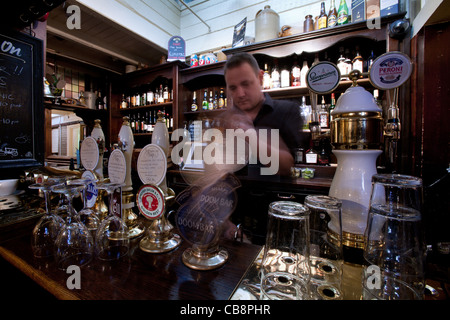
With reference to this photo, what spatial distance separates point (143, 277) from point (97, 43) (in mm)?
4076

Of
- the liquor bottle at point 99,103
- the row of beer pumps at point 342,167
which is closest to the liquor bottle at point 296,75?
the row of beer pumps at point 342,167

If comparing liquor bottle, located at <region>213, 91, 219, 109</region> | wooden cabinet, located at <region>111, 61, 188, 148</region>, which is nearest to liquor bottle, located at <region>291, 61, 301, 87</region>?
liquor bottle, located at <region>213, 91, 219, 109</region>

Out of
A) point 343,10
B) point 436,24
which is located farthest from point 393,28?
point 343,10

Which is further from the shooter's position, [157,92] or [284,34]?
[157,92]

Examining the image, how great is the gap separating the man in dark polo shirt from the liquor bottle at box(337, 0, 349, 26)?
3.60 feet

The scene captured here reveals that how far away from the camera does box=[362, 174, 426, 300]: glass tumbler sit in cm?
45

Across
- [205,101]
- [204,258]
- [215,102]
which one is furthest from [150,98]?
[204,258]

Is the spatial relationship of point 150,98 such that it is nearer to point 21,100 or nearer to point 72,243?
point 21,100

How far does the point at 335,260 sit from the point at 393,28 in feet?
7.90

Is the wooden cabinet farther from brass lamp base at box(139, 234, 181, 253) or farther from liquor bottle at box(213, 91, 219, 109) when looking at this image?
brass lamp base at box(139, 234, 181, 253)

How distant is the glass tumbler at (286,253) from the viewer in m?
0.49

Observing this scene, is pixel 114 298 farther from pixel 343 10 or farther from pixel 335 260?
pixel 343 10

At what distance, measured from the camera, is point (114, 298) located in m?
0.50

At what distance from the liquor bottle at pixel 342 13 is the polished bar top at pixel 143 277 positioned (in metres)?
2.64
